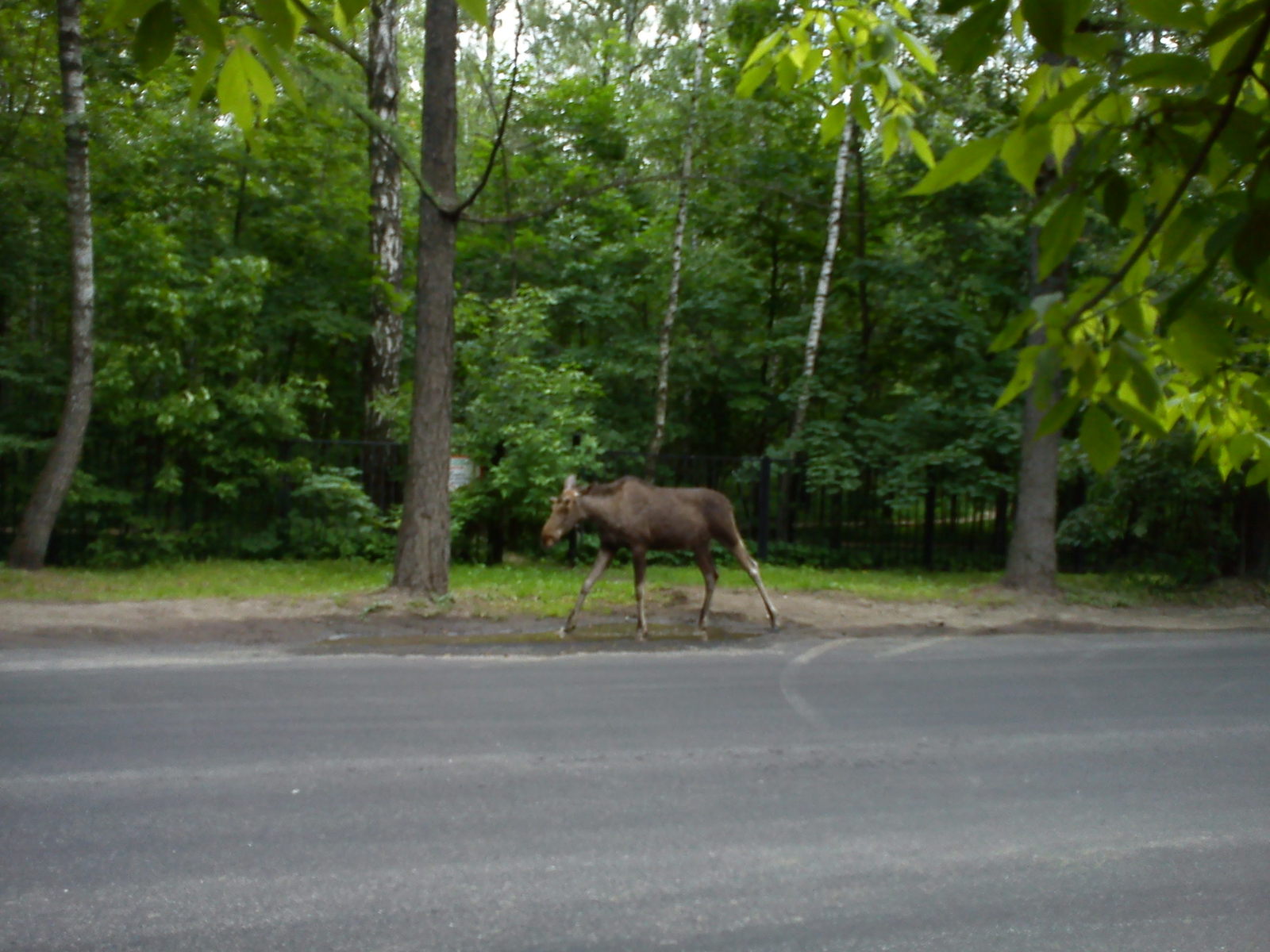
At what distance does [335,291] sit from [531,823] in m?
17.0

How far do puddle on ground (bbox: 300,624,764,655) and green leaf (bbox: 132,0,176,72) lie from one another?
912 centimetres

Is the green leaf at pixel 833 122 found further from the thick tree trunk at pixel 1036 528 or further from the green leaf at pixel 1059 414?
the thick tree trunk at pixel 1036 528

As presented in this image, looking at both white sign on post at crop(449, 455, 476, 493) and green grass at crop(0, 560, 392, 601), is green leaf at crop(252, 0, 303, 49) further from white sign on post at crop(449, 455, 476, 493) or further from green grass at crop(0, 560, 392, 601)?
white sign on post at crop(449, 455, 476, 493)

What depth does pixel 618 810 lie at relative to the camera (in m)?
6.15

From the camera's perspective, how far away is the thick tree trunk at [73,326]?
51.4 feet

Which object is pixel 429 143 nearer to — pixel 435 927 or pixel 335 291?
pixel 335 291

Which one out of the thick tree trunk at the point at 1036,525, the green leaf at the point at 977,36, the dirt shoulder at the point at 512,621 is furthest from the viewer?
the thick tree trunk at the point at 1036,525

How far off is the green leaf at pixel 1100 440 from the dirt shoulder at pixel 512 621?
982 cm

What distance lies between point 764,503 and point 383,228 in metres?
7.89

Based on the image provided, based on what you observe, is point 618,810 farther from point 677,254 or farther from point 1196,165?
point 677,254

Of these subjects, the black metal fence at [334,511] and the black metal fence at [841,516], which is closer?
the black metal fence at [334,511]

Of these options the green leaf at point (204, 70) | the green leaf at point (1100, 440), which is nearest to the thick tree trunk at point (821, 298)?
the green leaf at point (204, 70)

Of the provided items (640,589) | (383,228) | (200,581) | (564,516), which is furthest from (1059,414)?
(383,228)

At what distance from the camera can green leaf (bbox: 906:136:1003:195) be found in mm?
2258
